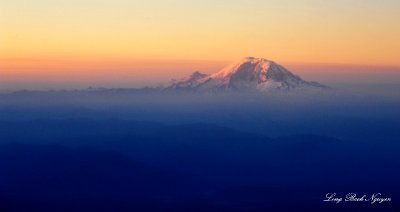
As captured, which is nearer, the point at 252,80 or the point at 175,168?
the point at 175,168

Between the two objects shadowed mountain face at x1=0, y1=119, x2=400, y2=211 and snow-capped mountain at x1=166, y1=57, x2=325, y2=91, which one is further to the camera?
snow-capped mountain at x1=166, y1=57, x2=325, y2=91

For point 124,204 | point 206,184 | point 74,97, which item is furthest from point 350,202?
point 74,97

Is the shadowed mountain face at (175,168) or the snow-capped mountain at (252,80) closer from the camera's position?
the shadowed mountain face at (175,168)

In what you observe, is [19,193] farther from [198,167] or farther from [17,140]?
[198,167]

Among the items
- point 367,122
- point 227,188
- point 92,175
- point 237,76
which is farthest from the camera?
point 237,76
